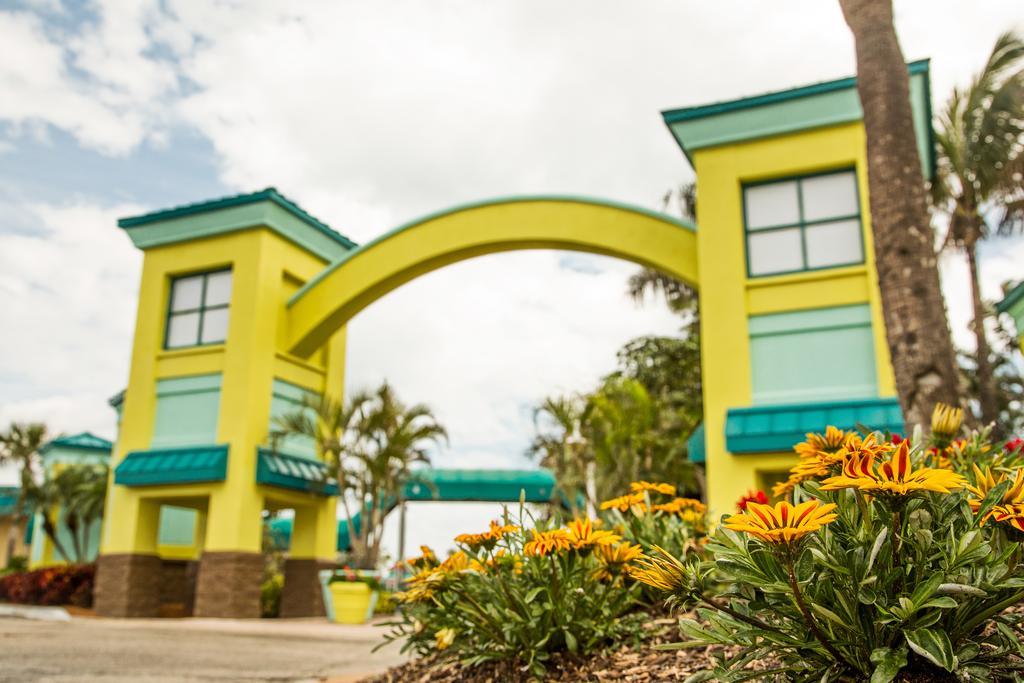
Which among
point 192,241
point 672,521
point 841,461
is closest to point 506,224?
point 192,241

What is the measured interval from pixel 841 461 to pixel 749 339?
1085cm

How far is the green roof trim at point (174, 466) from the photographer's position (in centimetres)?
1581

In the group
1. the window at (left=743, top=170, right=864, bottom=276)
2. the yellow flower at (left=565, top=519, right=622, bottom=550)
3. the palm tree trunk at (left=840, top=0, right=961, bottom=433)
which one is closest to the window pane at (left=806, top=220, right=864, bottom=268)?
the window at (left=743, top=170, right=864, bottom=276)

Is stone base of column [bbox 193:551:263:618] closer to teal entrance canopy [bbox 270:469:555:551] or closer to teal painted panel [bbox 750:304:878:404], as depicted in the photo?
teal entrance canopy [bbox 270:469:555:551]

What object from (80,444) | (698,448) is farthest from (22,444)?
(698,448)

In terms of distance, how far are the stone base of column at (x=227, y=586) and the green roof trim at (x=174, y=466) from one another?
1403mm

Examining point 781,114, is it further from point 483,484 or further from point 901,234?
point 483,484

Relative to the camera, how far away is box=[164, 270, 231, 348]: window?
17469mm

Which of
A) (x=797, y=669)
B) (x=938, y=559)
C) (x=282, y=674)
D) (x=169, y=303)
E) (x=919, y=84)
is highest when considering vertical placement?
(x=919, y=84)

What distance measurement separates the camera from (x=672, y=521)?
5.22m

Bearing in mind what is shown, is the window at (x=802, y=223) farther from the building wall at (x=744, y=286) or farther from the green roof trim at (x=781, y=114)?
the green roof trim at (x=781, y=114)

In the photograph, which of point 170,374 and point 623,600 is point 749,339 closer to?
point 623,600

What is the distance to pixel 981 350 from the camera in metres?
19.2

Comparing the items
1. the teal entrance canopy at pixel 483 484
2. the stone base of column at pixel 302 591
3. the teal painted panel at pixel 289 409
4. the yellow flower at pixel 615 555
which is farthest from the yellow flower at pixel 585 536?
the teal entrance canopy at pixel 483 484
